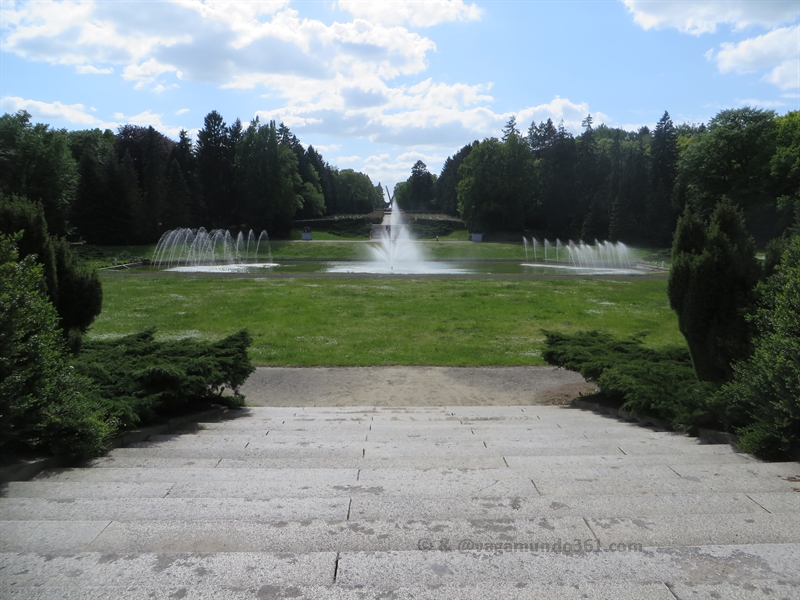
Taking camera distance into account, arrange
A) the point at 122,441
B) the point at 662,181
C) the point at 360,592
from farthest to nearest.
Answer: the point at 662,181 < the point at 122,441 < the point at 360,592

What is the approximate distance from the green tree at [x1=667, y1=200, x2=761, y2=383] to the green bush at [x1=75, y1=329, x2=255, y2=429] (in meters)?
5.65

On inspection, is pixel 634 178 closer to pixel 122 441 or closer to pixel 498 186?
pixel 498 186

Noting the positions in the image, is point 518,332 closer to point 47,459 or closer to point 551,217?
point 47,459

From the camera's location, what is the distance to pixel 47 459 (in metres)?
4.86

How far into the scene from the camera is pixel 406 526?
3.15m

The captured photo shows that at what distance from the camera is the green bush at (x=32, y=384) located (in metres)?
4.66

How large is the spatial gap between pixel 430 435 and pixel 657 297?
17581 mm

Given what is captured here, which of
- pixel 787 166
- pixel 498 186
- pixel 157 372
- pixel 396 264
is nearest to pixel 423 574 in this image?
pixel 157 372

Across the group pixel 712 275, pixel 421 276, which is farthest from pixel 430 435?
pixel 421 276

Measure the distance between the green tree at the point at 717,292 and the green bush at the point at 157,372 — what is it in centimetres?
565

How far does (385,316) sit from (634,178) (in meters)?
58.7

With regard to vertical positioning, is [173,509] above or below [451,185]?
below

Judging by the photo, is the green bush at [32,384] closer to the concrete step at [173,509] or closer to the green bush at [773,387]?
the concrete step at [173,509]

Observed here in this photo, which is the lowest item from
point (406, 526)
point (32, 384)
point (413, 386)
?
point (413, 386)
